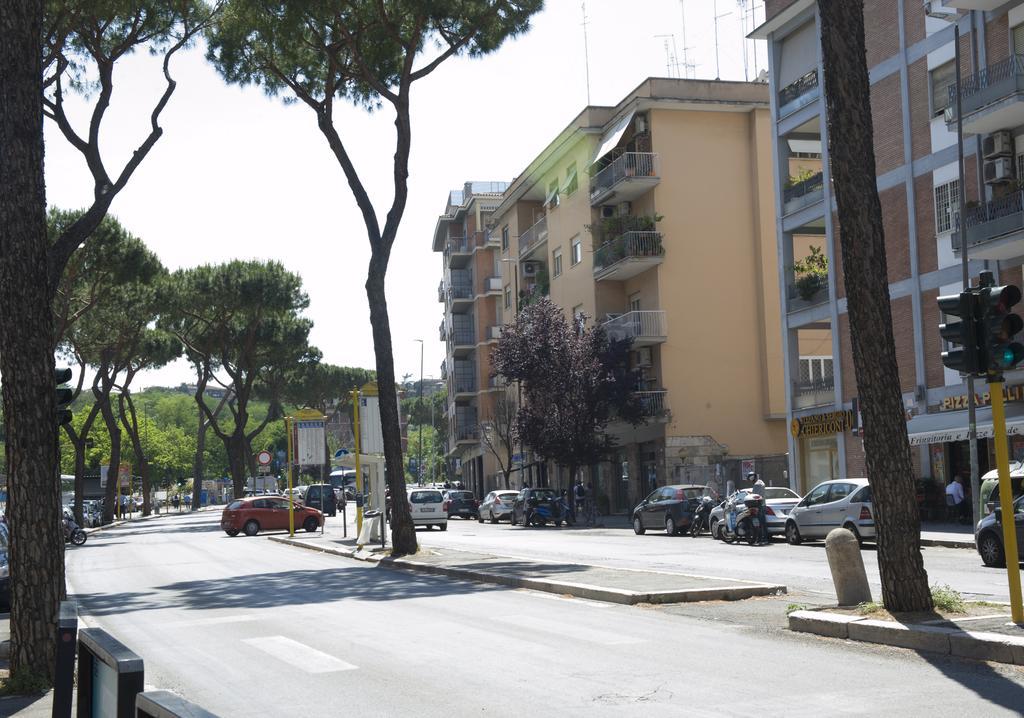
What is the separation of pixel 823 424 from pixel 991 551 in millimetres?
18095

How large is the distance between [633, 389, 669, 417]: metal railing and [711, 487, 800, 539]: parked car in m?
15.5

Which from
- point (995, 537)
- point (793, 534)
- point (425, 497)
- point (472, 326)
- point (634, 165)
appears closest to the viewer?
point (995, 537)

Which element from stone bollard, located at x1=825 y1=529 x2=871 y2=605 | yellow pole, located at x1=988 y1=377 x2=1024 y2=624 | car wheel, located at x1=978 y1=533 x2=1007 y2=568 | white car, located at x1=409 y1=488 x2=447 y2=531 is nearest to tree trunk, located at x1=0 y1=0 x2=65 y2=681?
stone bollard, located at x1=825 y1=529 x2=871 y2=605

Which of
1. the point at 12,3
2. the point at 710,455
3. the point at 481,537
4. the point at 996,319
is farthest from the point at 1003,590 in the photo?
the point at 710,455

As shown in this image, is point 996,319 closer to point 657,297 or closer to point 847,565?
point 847,565

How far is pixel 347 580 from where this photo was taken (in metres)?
19.6

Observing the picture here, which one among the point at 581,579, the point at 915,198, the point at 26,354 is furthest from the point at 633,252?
the point at 26,354

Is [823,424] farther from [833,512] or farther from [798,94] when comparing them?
[833,512]

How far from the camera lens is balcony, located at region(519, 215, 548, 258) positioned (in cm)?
5931

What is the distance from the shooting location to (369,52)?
26859 mm

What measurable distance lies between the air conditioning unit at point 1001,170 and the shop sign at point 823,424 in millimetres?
7822

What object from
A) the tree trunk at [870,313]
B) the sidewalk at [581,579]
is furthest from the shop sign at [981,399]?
the tree trunk at [870,313]

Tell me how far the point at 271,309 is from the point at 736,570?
4477 cm

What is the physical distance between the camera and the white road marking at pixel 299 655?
956 cm
